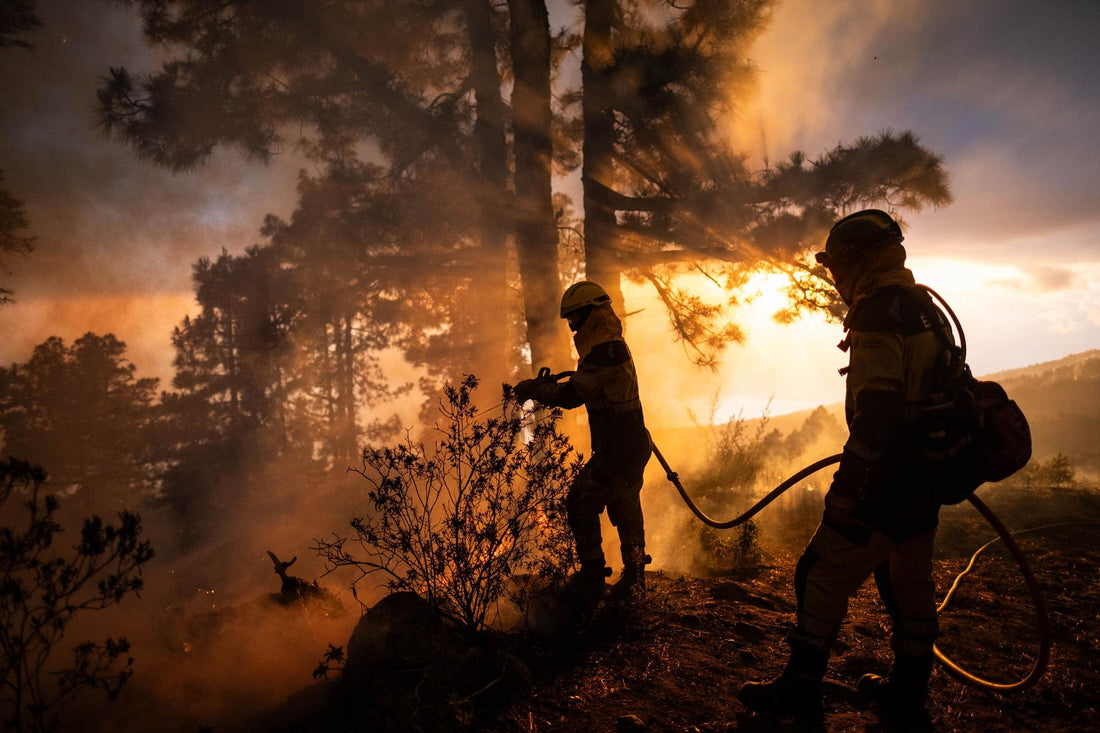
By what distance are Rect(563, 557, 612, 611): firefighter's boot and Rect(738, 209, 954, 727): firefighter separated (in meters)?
1.41

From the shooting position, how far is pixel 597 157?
803 centimetres

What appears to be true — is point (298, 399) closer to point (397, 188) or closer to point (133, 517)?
point (397, 188)

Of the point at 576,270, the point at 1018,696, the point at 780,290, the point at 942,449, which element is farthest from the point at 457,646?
the point at 576,270

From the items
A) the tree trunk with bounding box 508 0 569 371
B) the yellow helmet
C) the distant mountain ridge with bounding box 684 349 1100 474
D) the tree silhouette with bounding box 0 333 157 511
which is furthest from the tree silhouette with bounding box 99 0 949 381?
the tree silhouette with bounding box 0 333 157 511

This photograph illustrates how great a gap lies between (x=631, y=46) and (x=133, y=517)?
301 inches

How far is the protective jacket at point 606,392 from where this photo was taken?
3.83 m

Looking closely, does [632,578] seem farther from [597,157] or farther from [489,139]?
[489,139]

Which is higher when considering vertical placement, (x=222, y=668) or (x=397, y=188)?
(x=397, y=188)

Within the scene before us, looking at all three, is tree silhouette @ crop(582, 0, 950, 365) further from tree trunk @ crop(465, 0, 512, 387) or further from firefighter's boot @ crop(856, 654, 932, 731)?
firefighter's boot @ crop(856, 654, 932, 731)

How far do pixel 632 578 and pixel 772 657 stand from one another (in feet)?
3.60

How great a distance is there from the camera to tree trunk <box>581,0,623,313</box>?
7.89 meters

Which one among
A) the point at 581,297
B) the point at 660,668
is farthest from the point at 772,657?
the point at 581,297

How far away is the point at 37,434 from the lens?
14148 millimetres

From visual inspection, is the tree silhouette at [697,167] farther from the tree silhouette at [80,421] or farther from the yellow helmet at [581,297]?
the tree silhouette at [80,421]
